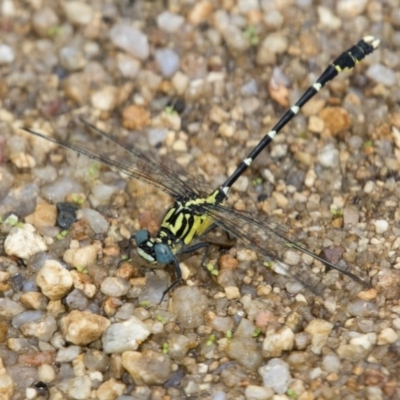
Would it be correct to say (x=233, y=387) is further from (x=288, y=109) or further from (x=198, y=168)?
(x=288, y=109)

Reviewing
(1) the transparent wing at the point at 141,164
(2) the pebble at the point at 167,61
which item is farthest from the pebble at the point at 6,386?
(2) the pebble at the point at 167,61

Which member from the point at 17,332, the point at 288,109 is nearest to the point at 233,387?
the point at 17,332

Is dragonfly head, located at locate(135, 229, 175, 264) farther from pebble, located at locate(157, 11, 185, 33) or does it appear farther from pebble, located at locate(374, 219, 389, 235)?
pebble, located at locate(157, 11, 185, 33)

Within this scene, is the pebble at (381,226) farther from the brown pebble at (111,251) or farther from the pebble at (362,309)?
the brown pebble at (111,251)

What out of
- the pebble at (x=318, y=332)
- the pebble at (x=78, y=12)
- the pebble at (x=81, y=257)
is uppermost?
the pebble at (x=78, y=12)

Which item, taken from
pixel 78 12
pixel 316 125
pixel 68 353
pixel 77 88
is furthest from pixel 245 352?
pixel 78 12

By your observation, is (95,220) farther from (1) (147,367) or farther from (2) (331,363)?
(2) (331,363)

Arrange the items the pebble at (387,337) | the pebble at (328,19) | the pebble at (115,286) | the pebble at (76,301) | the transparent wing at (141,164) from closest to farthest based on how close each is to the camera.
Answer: the pebble at (387,337), the pebble at (76,301), the pebble at (115,286), the transparent wing at (141,164), the pebble at (328,19)
